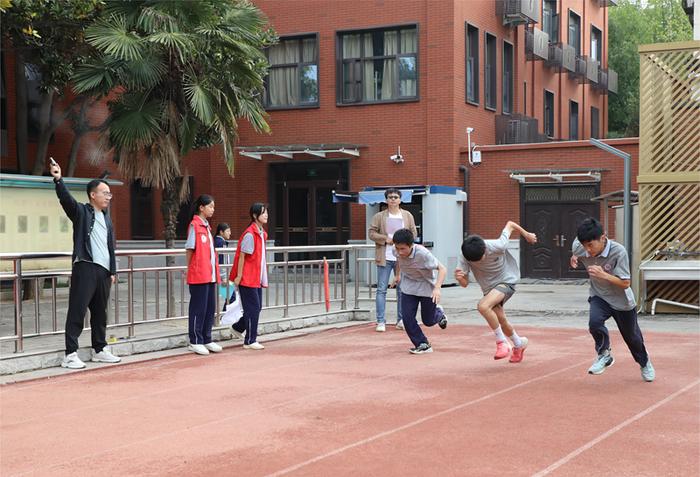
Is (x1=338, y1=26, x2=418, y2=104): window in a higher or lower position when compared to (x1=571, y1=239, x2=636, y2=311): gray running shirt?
higher

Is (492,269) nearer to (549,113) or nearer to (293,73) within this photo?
(293,73)

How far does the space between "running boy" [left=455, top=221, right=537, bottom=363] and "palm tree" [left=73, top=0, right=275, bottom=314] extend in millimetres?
8934

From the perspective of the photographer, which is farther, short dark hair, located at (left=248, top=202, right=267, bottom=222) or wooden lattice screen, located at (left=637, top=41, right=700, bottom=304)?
wooden lattice screen, located at (left=637, top=41, right=700, bottom=304)

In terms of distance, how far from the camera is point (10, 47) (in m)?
19.3

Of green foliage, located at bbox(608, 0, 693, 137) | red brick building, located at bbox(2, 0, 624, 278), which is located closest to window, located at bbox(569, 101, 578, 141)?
red brick building, located at bbox(2, 0, 624, 278)

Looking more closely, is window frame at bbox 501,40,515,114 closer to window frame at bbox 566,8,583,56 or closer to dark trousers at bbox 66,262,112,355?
window frame at bbox 566,8,583,56

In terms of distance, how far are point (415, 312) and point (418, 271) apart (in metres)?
0.47

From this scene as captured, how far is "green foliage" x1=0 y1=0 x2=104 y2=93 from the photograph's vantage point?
15852 millimetres

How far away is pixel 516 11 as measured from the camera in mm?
26391

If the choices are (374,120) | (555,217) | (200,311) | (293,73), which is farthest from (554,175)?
(200,311)

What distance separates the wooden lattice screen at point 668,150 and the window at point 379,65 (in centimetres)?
1006

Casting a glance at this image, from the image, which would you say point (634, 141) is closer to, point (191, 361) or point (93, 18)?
point (93, 18)

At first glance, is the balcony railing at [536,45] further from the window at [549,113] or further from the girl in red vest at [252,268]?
the girl in red vest at [252,268]

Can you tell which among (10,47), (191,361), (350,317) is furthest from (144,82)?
(191,361)
